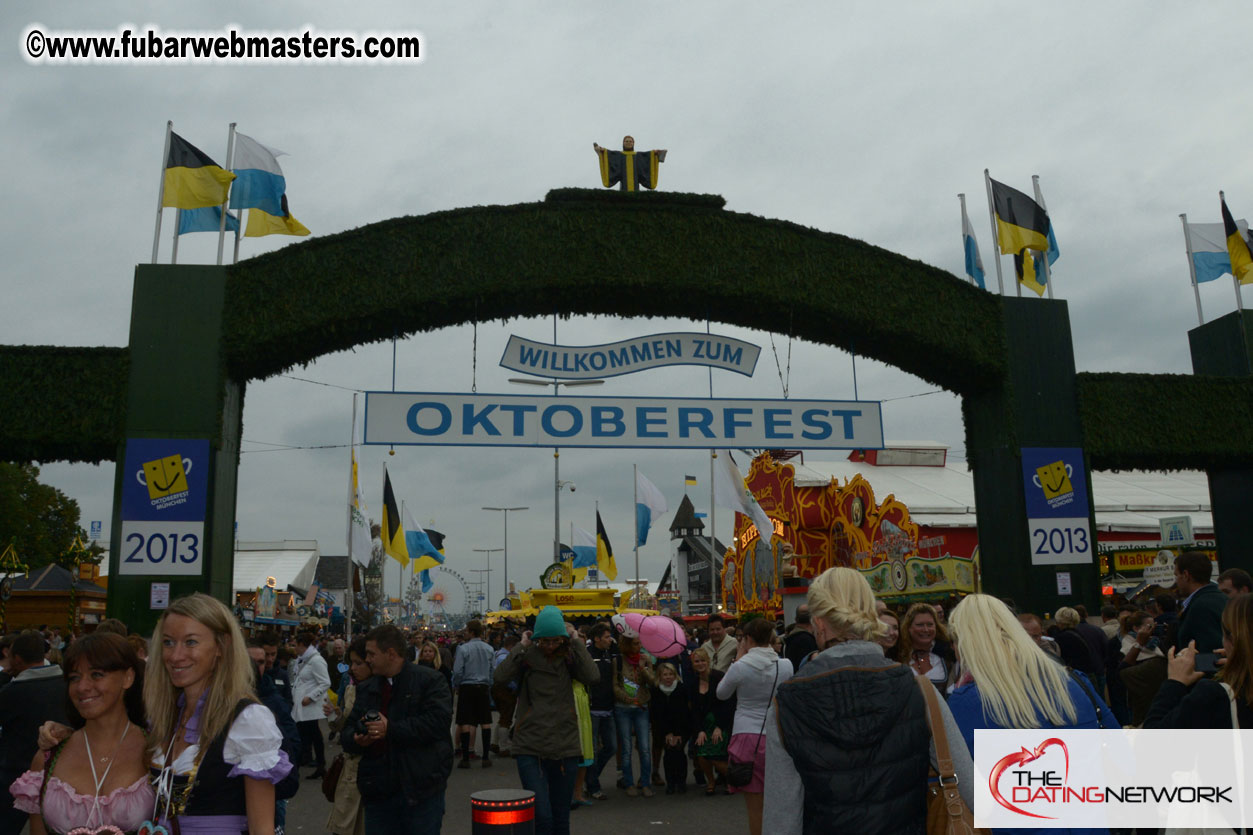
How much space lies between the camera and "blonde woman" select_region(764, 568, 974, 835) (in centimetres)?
326

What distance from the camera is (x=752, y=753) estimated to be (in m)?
6.47

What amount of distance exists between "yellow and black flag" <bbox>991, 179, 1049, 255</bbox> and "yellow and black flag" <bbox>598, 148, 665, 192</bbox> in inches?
213

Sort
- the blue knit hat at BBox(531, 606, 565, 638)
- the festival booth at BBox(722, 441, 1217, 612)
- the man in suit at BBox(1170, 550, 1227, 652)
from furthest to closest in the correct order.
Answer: the festival booth at BBox(722, 441, 1217, 612) < the blue knit hat at BBox(531, 606, 565, 638) < the man in suit at BBox(1170, 550, 1227, 652)

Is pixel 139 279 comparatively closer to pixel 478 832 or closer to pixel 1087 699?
Answer: pixel 478 832

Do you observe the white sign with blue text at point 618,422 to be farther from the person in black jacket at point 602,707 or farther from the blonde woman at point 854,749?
the blonde woman at point 854,749

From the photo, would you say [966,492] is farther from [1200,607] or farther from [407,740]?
[407,740]

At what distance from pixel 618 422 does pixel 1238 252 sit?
10.9 m

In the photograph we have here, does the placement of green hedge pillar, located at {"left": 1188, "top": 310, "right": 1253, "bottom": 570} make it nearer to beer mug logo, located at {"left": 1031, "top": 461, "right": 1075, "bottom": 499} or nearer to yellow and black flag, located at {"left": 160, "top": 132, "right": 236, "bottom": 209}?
beer mug logo, located at {"left": 1031, "top": 461, "right": 1075, "bottom": 499}

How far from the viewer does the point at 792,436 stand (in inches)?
538

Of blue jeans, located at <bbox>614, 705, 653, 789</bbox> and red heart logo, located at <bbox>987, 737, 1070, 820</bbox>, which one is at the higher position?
red heart logo, located at <bbox>987, 737, 1070, 820</bbox>

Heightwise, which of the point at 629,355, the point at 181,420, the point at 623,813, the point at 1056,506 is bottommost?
the point at 623,813

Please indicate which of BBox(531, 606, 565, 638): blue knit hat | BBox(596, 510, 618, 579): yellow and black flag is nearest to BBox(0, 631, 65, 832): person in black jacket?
BBox(531, 606, 565, 638): blue knit hat

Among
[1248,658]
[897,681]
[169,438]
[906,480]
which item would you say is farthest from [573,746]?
[906,480]

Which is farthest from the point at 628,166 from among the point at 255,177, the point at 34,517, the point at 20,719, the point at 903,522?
the point at 34,517
